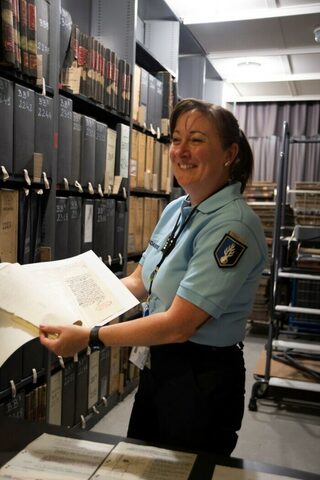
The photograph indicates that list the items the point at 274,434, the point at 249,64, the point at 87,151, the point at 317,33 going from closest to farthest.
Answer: the point at 87,151
the point at 274,434
the point at 317,33
the point at 249,64

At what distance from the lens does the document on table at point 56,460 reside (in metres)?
0.85

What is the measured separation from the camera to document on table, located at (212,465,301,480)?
0.88 meters

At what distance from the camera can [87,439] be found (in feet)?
3.25

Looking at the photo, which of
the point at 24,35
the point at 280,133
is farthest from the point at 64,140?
the point at 280,133

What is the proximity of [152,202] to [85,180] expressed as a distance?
1038 millimetres

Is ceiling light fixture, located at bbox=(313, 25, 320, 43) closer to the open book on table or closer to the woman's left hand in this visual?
the open book on table

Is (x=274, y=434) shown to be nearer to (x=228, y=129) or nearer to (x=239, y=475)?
(x=239, y=475)

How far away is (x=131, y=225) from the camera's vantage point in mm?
3051

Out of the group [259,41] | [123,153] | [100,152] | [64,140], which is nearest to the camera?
[64,140]

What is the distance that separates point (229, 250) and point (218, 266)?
0.15 feet

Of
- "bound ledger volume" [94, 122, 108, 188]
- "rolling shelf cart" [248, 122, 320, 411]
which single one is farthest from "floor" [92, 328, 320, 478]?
"bound ledger volume" [94, 122, 108, 188]

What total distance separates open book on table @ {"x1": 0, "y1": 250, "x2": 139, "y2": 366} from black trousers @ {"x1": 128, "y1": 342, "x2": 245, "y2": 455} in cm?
18

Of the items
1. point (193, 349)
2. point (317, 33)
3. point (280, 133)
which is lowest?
point (193, 349)

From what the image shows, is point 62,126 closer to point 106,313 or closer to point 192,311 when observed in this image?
point 106,313
